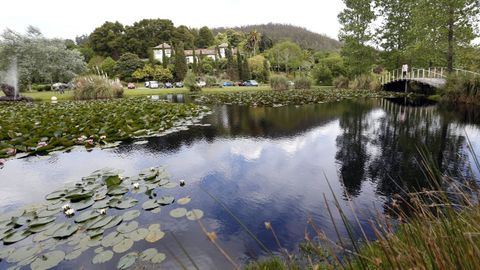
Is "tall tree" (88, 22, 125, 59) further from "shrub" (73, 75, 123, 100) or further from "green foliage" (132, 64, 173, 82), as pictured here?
"shrub" (73, 75, 123, 100)

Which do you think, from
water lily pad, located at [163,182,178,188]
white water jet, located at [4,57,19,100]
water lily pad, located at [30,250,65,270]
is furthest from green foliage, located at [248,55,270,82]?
water lily pad, located at [30,250,65,270]

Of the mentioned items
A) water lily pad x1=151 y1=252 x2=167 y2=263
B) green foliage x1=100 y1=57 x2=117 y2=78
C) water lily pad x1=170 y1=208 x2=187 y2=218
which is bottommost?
water lily pad x1=151 y1=252 x2=167 y2=263

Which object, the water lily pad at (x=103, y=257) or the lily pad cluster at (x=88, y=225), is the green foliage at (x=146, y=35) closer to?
the lily pad cluster at (x=88, y=225)

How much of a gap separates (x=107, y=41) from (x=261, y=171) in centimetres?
7020

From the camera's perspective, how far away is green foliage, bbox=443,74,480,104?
12.4 m

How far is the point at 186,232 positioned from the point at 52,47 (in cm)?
3116

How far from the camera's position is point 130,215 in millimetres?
3123

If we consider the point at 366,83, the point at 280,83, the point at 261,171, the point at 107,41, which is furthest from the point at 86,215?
the point at 107,41

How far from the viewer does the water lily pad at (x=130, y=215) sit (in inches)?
121

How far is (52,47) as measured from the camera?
26.2 meters

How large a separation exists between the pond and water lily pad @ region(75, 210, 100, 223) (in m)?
0.52

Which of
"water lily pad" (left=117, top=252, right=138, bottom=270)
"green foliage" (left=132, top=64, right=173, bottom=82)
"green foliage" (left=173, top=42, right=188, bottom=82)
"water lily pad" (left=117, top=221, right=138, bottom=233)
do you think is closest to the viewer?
"water lily pad" (left=117, top=252, right=138, bottom=270)

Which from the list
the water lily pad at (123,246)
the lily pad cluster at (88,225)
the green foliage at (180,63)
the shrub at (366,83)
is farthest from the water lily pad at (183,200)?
the green foliage at (180,63)

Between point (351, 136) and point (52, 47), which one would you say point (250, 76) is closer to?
point (52, 47)
